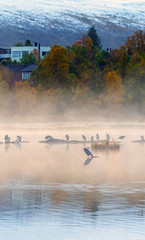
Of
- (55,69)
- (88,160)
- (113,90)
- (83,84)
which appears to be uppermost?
(55,69)

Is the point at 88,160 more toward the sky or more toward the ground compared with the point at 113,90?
more toward the ground

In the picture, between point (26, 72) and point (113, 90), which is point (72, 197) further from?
point (26, 72)

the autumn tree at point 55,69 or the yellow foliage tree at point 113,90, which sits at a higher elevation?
the autumn tree at point 55,69

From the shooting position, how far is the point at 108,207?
19.9 m

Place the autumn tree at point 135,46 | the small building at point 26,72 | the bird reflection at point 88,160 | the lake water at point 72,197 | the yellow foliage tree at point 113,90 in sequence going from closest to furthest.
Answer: the lake water at point 72,197 < the bird reflection at point 88,160 < the yellow foliage tree at point 113,90 < the autumn tree at point 135,46 < the small building at point 26,72

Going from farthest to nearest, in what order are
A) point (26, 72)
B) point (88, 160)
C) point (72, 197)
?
point (26, 72) → point (88, 160) → point (72, 197)

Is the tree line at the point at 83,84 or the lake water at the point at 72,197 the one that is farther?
the tree line at the point at 83,84

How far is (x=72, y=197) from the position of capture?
21797 millimetres

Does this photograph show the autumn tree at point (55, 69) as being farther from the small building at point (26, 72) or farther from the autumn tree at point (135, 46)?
the small building at point (26, 72)

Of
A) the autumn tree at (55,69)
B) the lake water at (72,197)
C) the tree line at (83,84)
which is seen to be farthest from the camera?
the autumn tree at (55,69)

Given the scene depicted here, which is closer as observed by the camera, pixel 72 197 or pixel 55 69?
pixel 72 197

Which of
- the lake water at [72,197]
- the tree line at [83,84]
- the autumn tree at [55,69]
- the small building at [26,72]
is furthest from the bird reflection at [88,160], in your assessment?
the small building at [26,72]

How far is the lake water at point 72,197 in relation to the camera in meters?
17.0

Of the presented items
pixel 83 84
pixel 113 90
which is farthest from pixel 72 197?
pixel 83 84
